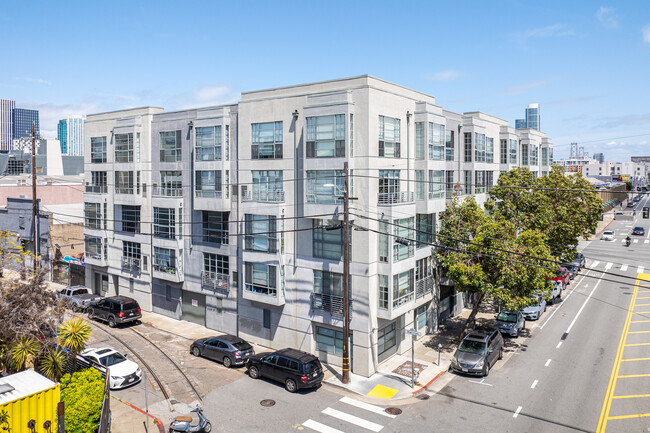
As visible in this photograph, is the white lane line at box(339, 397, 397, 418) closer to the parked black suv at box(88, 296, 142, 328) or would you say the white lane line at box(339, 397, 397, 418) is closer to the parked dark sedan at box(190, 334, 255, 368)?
the parked dark sedan at box(190, 334, 255, 368)

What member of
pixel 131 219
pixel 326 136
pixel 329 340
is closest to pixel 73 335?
pixel 329 340

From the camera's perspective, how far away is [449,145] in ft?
119

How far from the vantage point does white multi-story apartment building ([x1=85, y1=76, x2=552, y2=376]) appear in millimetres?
26297

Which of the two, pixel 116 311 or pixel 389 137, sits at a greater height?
pixel 389 137

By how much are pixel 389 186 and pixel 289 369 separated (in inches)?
460

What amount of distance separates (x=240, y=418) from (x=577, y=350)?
21419mm

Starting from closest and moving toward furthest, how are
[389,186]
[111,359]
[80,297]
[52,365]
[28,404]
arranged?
[28,404], [52,365], [111,359], [389,186], [80,297]

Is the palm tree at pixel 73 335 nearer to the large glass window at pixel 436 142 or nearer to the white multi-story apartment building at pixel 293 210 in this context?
the white multi-story apartment building at pixel 293 210

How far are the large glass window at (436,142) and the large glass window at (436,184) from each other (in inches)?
39.2

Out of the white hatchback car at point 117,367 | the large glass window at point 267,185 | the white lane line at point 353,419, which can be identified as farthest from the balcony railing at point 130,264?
the white lane line at point 353,419

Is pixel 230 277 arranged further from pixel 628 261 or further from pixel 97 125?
pixel 628 261

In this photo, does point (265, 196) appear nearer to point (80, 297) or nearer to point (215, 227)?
point (215, 227)

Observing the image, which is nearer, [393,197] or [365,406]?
[365,406]

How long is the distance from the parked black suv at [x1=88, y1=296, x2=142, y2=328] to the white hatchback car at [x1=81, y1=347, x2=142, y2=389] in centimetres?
775
